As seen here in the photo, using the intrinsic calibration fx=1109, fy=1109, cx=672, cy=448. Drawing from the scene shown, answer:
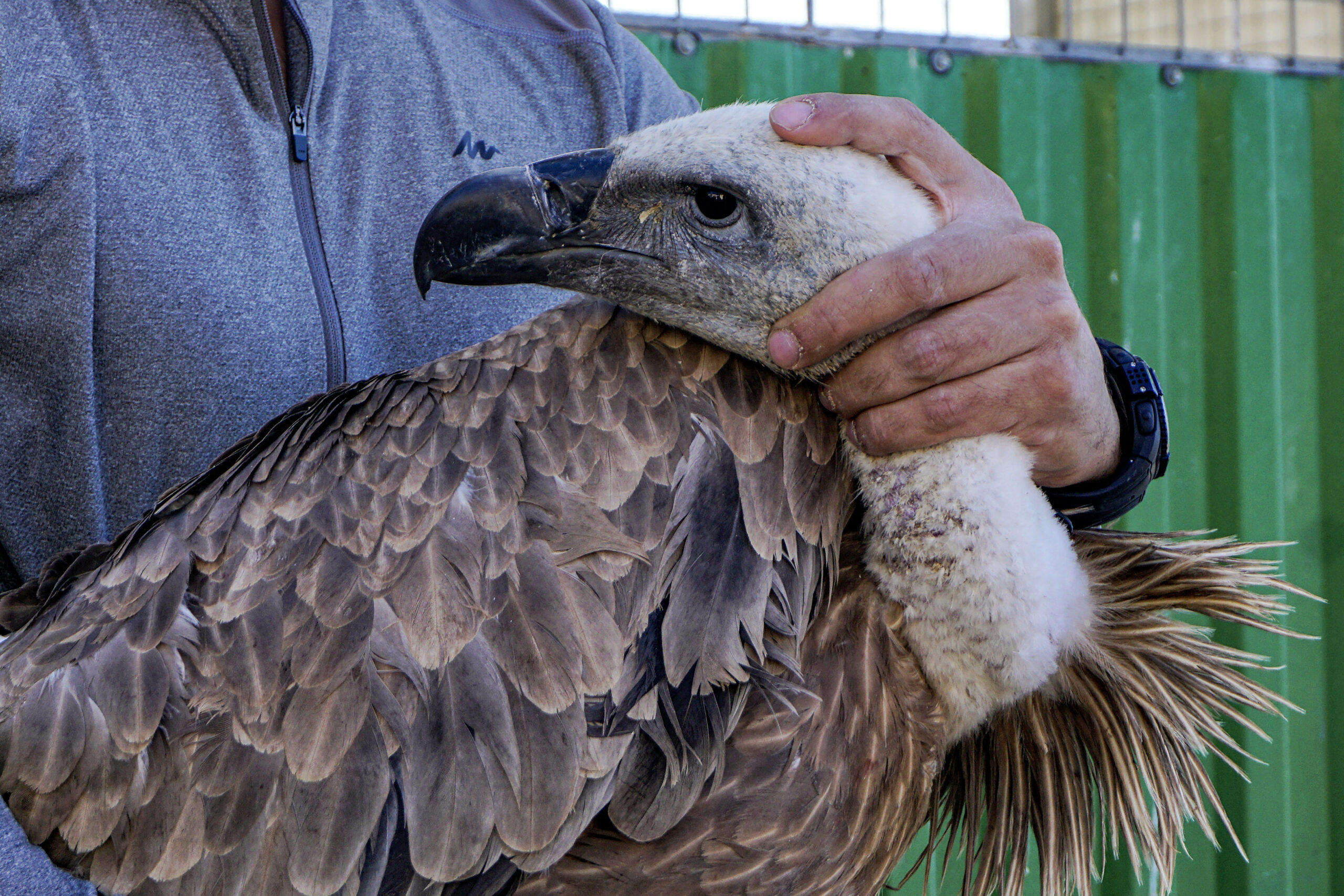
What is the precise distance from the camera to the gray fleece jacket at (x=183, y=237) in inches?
58.5

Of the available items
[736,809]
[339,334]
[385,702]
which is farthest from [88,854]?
[339,334]

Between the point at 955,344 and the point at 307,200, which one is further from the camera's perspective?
the point at 307,200

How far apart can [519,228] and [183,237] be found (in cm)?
55

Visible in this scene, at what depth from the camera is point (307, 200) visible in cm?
169

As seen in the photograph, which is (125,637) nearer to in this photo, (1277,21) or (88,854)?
(88,854)

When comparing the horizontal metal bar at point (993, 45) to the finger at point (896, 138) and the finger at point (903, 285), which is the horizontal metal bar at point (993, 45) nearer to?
the finger at point (896, 138)

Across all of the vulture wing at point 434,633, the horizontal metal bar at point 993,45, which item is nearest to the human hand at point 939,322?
the vulture wing at point 434,633

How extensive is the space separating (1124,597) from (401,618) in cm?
93

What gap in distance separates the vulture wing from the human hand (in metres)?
0.10

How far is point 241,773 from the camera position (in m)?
1.09

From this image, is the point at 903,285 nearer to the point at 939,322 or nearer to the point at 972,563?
the point at 939,322

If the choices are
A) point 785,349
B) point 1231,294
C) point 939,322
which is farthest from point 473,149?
point 1231,294

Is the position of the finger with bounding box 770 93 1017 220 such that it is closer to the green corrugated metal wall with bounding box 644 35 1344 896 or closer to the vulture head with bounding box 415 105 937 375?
the vulture head with bounding box 415 105 937 375

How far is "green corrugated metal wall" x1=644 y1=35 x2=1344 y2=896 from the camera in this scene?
373 cm
